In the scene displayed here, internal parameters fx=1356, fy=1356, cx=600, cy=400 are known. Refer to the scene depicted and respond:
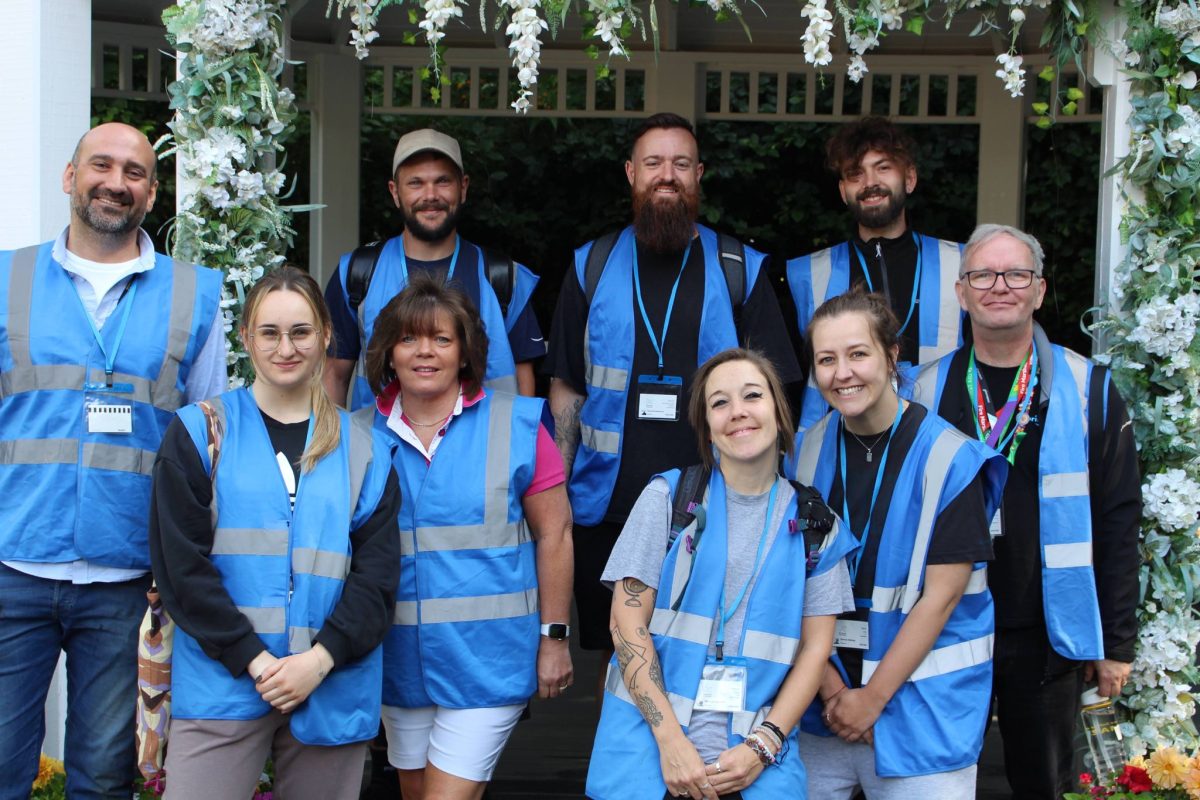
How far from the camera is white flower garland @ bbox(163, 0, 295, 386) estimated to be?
427 centimetres

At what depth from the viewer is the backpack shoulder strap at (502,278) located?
4.69m

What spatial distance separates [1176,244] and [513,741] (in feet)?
11.4

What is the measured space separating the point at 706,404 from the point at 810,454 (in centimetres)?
38

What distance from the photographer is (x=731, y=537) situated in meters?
3.39

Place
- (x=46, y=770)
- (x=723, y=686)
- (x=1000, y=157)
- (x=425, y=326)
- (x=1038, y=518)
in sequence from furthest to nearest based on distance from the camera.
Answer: (x=1000, y=157) → (x=46, y=770) → (x=1038, y=518) → (x=425, y=326) → (x=723, y=686)

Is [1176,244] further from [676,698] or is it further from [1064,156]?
[1064,156]

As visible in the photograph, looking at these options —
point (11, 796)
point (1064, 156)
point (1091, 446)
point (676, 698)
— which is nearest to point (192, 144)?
point (11, 796)

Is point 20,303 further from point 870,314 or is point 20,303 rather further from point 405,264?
point 870,314

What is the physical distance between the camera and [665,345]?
4.47 meters

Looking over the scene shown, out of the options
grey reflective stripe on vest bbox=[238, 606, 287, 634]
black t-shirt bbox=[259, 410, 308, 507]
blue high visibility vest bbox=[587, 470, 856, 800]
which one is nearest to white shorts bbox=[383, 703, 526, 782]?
blue high visibility vest bbox=[587, 470, 856, 800]

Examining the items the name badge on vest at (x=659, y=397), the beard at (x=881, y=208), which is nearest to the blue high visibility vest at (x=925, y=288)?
the beard at (x=881, y=208)

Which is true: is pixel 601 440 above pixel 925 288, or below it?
below

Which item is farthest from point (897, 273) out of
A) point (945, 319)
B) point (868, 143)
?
point (868, 143)

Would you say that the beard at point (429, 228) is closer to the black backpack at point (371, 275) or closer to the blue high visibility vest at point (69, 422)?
the black backpack at point (371, 275)
